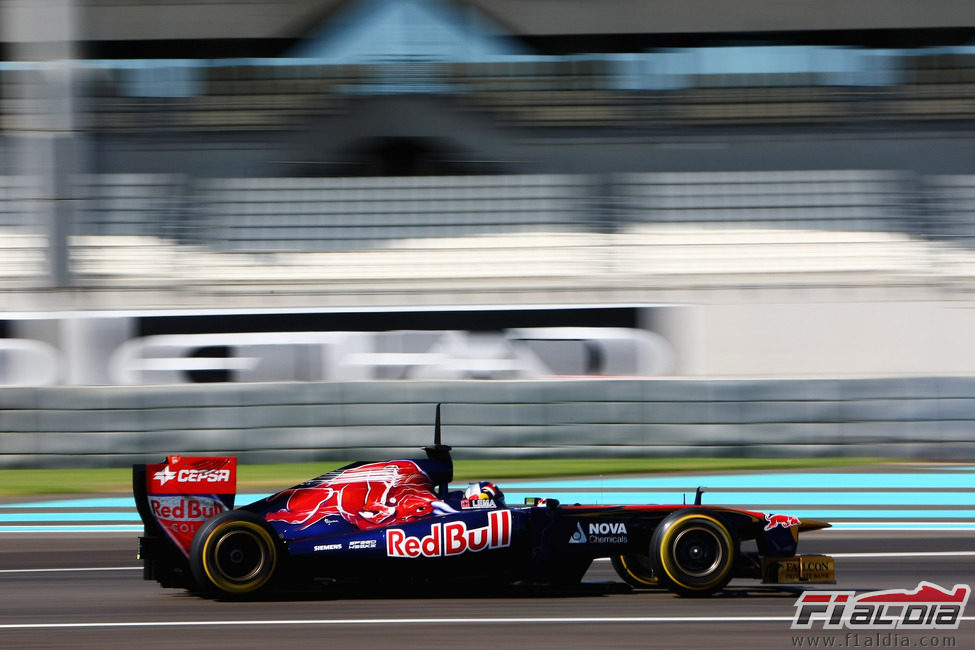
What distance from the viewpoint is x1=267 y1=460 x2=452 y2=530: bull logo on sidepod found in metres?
5.79

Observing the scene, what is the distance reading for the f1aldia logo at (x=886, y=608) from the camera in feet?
16.6

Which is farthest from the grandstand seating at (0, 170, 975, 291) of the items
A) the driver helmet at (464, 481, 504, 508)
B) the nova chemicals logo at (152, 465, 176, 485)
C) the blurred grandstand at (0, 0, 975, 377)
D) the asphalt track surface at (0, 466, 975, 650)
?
the nova chemicals logo at (152, 465, 176, 485)

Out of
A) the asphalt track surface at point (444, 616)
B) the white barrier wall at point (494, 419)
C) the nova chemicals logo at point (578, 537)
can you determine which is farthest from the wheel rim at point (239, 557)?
the white barrier wall at point (494, 419)

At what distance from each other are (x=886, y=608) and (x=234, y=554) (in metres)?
3.17

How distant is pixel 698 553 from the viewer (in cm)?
566

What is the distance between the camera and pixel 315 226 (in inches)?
625

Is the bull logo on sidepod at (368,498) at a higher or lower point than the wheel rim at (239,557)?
higher

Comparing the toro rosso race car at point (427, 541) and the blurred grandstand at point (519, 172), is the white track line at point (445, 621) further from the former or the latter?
the blurred grandstand at point (519, 172)

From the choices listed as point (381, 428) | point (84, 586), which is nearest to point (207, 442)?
point (381, 428)

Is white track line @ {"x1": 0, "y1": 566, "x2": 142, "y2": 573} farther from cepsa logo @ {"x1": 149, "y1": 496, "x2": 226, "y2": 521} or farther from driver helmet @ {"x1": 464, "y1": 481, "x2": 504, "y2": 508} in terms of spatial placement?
driver helmet @ {"x1": 464, "y1": 481, "x2": 504, "y2": 508}

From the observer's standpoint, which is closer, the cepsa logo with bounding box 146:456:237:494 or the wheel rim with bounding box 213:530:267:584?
the wheel rim with bounding box 213:530:267:584

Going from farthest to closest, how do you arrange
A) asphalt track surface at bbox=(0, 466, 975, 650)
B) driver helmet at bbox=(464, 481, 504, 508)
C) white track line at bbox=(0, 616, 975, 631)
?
driver helmet at bbox=(464, 481, 504, 508)
white track line at bbox=(0, 616, 975, 631)
asphalt track surface at bbox=(0, 466, 975, 650)

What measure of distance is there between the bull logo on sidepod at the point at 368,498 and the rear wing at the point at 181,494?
0.32m

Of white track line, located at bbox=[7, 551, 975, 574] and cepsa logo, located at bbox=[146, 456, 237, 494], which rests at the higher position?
cepsa logo, located at bbox=[146, 456, 237, 494]
